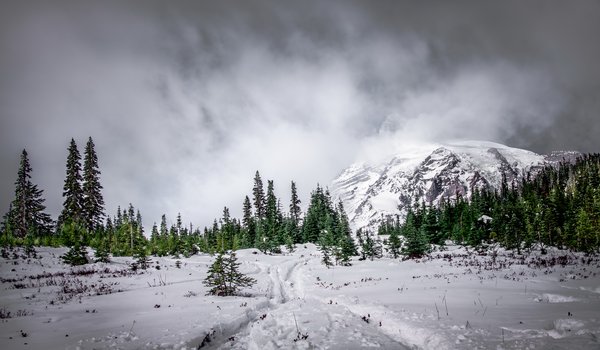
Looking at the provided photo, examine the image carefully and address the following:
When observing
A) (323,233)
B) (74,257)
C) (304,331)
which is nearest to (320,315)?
(304,331)

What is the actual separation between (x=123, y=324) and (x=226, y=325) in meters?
3.74

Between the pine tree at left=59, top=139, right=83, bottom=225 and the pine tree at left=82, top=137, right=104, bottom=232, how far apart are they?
708 millimetres

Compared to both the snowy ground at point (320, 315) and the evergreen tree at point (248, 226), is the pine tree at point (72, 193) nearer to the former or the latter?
the snowy ground at point (320, 315)

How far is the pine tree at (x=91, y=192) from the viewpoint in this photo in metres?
44.9

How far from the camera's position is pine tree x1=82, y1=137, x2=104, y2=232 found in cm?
4491

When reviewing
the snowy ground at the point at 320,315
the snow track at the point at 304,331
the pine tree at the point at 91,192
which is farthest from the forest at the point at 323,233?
the snow track at the point at 304,331

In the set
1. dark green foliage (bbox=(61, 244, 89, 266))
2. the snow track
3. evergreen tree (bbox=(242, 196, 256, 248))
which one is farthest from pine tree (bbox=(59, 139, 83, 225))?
the snow track

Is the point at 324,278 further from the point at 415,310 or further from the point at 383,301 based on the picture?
the point at 415,310

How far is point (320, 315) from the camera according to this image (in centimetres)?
1266

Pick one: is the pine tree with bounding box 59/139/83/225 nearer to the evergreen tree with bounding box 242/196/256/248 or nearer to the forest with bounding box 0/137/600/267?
the forest with bounding box 0/137/600/267

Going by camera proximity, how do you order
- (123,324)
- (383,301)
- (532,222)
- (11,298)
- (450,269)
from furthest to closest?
(532,222)
(450,269)
(11,298)
(383,301)
(123,324)

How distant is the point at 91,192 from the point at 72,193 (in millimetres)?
2296

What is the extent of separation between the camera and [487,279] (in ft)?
65.1

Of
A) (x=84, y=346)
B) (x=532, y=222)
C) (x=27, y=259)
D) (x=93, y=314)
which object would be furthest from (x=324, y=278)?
(x=532, y=222)
